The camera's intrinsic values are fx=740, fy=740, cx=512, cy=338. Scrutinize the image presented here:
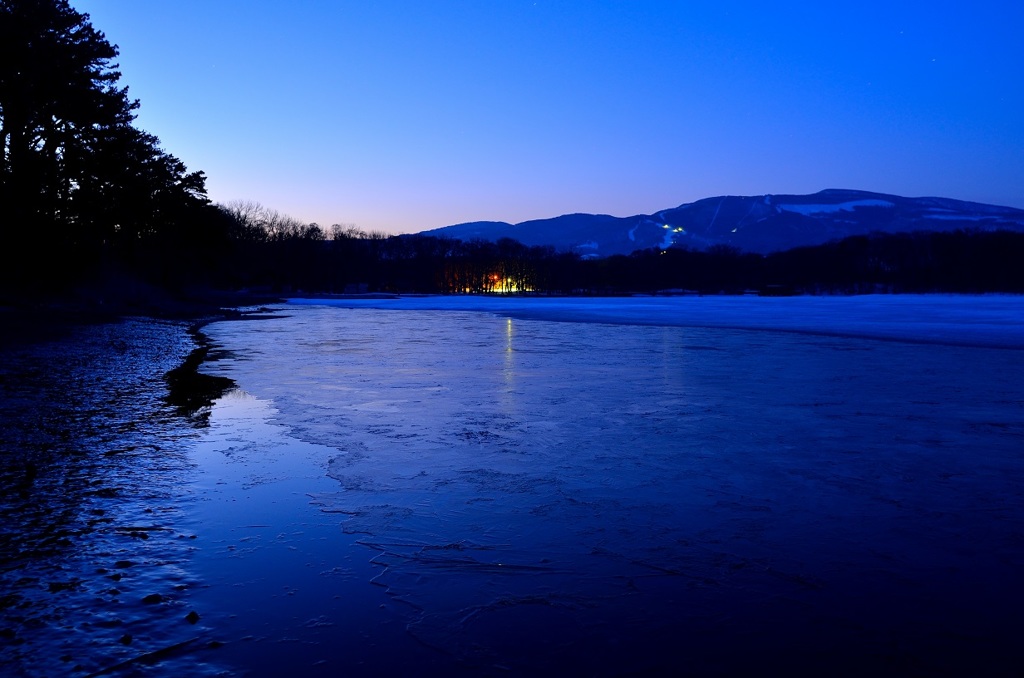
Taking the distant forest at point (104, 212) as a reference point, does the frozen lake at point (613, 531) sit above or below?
below

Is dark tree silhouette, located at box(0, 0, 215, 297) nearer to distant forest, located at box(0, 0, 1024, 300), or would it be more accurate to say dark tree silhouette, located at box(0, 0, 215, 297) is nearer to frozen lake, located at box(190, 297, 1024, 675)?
distant forest, located at box(0, 0, 1024, 300)

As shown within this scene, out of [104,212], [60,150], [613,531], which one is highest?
[60,150]


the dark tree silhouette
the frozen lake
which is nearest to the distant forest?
the dark tree silhouette

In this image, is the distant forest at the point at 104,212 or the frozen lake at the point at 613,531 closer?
the frozen lake at the point at 613,531

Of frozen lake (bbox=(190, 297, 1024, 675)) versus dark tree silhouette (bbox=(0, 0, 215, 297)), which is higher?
dark tree silhouette (bbox=(0, 0, 215, 297))

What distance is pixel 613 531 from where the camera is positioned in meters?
5.46

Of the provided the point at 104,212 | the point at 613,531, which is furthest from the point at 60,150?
the point at 613,531

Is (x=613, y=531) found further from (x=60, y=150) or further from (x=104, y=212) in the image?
(x=60, y=150)

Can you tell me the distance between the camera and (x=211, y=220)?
5644 cm

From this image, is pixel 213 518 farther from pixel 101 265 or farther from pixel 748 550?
pixel 101 265

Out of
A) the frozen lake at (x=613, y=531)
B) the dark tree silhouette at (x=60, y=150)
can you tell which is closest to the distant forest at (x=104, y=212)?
the dark tree silhouette at (x=60, y=150)

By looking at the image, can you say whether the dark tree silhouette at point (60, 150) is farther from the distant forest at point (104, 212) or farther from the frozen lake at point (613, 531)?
the frozen lake at point (613, 531)

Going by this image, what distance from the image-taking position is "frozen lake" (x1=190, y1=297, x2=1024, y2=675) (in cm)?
374

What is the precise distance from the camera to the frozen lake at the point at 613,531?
3742 millimetres
